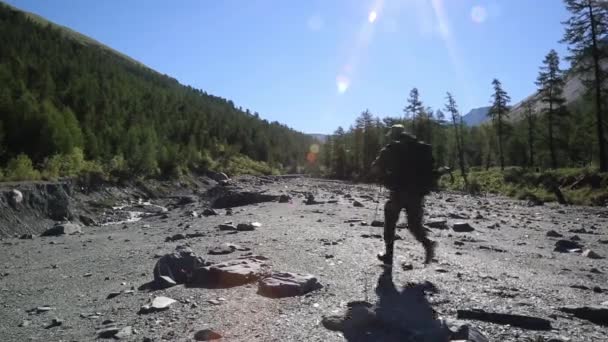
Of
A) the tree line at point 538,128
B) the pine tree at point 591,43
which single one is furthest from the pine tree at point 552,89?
the pine tree at point 591,43

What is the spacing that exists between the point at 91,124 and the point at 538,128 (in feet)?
222

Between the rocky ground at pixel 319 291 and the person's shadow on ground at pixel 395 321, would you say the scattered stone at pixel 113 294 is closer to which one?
the rocky ground at pixel 319 291

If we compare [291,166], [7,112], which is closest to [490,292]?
[7,112]

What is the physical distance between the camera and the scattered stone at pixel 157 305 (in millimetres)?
6402

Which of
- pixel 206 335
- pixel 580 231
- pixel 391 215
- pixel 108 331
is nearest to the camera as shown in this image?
pixel 206 335

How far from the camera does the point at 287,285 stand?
6.87 m

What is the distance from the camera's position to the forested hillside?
40.1 metres

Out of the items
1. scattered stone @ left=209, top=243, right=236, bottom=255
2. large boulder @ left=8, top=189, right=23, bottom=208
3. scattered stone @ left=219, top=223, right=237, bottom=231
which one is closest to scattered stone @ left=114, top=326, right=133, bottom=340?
scattered stone @ left=209, top=243, right=236, bottom=255

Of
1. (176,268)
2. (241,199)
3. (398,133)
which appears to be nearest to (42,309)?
(176,268)

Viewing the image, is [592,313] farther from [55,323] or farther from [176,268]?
[55,323]

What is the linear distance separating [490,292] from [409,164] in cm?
256

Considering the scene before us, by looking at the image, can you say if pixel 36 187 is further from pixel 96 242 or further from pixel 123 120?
pixel 123 120

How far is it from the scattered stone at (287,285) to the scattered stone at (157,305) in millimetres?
1403

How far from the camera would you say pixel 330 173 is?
107m
